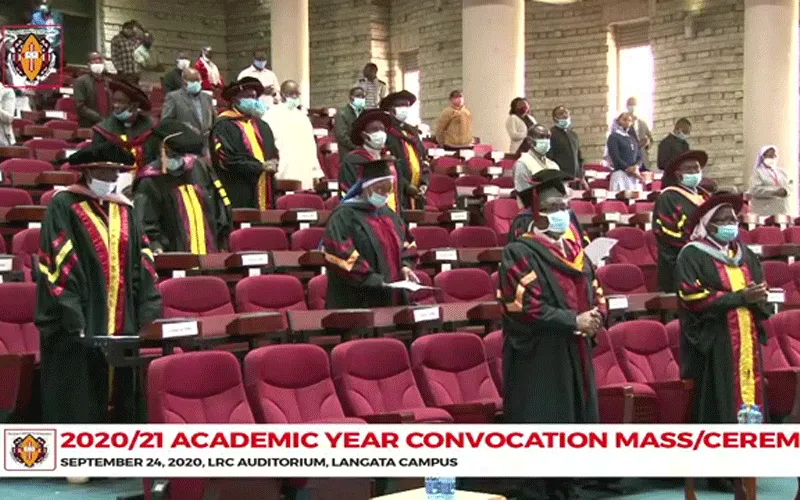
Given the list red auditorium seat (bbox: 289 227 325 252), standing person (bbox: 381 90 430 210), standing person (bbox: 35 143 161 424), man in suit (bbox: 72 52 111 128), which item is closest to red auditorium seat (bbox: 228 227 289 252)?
red auditorium seat (bbox: 289 227 325 252)

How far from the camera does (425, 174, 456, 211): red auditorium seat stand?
50.4 ft

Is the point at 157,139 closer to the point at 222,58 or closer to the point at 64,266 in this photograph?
the point at 64,266

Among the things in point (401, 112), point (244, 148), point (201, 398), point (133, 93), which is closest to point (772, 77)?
point (401, 112)

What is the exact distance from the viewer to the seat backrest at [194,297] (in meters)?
8.86

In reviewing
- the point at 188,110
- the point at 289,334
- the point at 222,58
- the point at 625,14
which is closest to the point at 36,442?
the point at 289,334

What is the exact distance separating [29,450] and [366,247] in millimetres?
3474

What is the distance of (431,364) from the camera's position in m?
8.45

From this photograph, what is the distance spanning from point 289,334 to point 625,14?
696 inches

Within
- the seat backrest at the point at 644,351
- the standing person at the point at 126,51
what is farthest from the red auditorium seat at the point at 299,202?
the standing person at the point at 126,51

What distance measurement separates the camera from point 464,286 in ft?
35.0

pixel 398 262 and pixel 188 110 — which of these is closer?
pixel 398 262

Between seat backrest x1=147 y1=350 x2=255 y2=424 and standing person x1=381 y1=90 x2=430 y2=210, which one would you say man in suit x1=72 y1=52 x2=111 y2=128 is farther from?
seat backrest x1=147 y1=350 x2=255 y2=424

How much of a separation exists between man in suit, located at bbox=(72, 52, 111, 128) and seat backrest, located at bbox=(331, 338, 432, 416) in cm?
978

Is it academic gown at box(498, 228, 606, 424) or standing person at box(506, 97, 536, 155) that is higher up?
standing person at box(506, 97, 536, 155)
